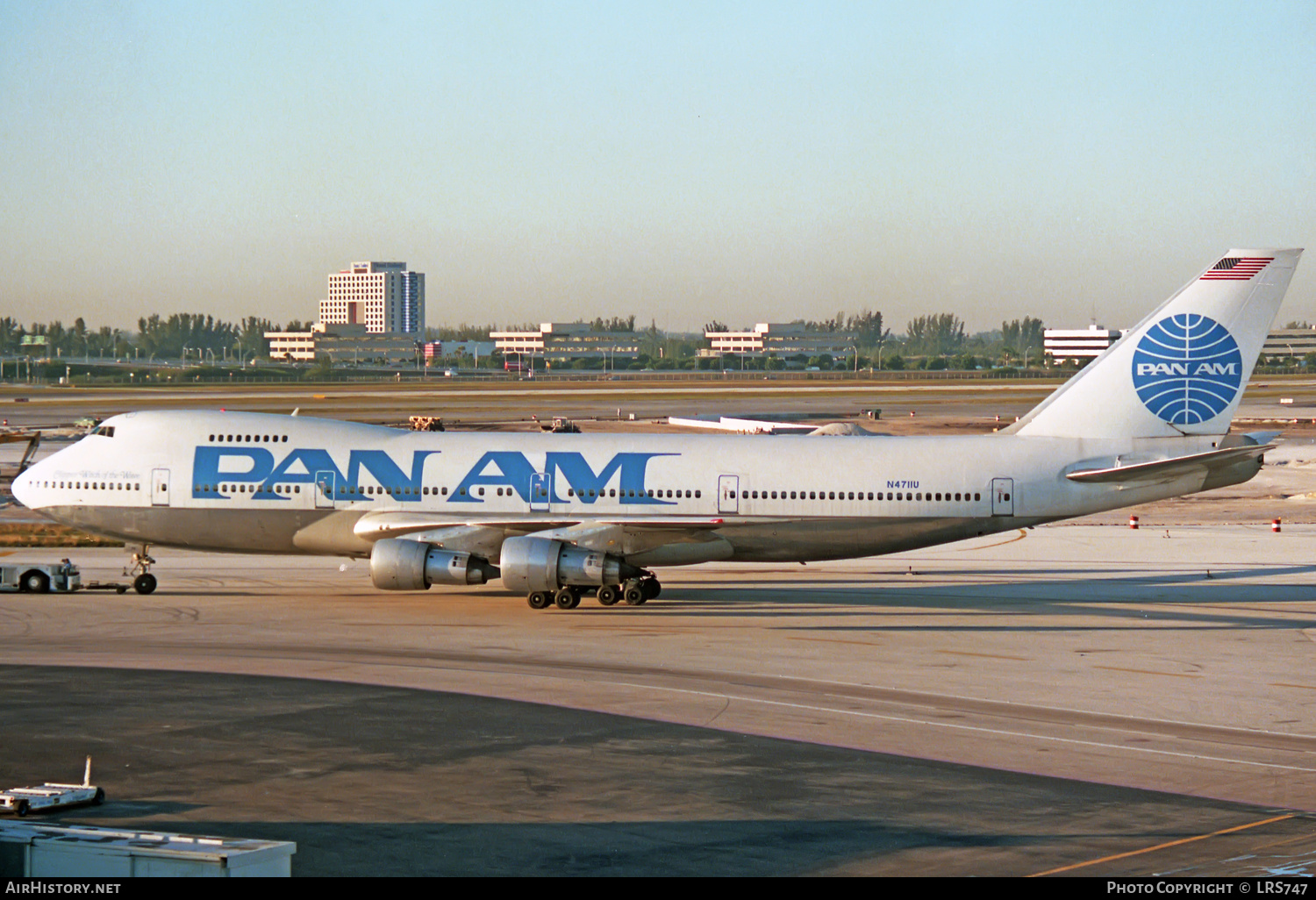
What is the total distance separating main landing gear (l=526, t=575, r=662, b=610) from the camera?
135 feet

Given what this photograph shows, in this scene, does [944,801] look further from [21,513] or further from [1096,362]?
[21,513]

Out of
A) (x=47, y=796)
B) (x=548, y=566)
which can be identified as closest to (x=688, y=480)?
(x=548, y=566)

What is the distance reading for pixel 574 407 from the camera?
147 metres

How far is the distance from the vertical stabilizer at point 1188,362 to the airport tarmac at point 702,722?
18.4 ft

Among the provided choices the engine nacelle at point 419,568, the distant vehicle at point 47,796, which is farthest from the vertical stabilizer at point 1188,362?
the distant vehicle at point 47,796

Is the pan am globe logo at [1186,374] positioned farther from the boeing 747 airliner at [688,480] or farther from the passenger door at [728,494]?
the passenger door at [728,494]

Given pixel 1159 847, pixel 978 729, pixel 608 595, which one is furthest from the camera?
pixel 608 595

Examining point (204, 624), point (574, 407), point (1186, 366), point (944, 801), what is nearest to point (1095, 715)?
point (944, 801)

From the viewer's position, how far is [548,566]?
130 feet

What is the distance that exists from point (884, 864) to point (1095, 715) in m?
11.5

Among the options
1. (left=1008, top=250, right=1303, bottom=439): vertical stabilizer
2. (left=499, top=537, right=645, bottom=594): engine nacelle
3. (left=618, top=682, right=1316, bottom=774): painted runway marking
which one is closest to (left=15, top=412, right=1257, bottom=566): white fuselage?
(left=1008, top=250, right=1303, bottom=439): vertical stabilizer

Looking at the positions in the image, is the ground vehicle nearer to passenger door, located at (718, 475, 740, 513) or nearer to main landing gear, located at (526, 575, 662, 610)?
main landing gear, located at (526, 575, 662, 610)

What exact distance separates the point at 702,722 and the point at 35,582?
25.8 metres

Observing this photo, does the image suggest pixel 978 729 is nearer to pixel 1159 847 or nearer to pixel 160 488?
pixel 1159 847
